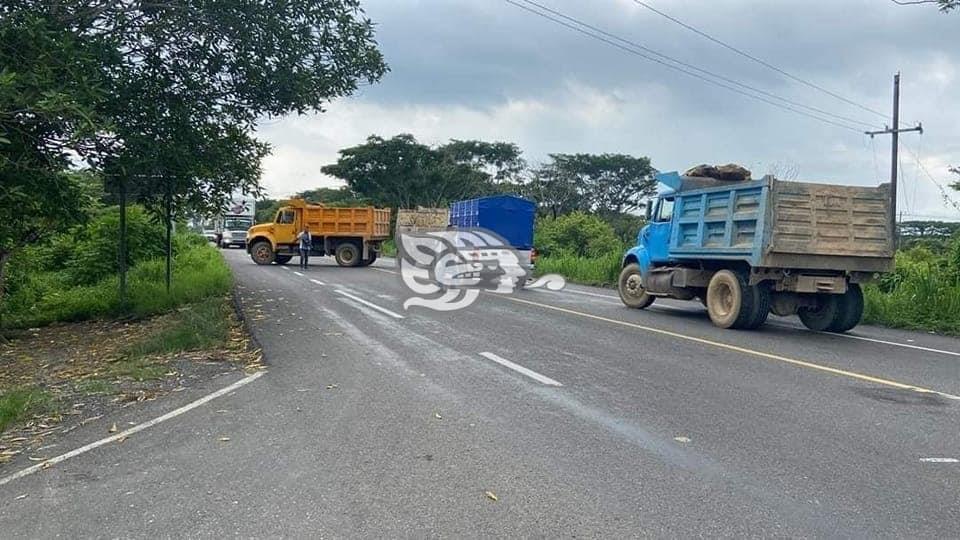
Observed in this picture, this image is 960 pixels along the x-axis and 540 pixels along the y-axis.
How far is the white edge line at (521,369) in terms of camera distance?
7875mm

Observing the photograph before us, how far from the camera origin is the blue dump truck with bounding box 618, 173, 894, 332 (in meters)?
11.9

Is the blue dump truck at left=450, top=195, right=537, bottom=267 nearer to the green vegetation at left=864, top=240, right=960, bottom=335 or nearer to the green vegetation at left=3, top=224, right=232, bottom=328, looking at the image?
the green vegetation at left=3, top=224, right=232, bottom=328

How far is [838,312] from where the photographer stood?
1268cm

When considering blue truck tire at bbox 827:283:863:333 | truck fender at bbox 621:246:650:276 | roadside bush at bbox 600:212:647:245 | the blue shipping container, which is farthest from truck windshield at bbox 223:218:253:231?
blue truck tire at bbox 827:283:863:333

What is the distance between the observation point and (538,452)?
5371 mm

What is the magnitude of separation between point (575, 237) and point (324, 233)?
1144cm

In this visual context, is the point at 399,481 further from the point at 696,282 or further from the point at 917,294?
the point at 917,294

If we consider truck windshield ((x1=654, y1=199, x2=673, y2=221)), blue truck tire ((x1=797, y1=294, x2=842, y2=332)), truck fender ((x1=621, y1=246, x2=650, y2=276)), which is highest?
truck windshield ((x1=654, y1=199, x2=673, y2=221))

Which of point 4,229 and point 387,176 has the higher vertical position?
point 387,176

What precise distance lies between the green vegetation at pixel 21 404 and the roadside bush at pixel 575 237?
2630 cm

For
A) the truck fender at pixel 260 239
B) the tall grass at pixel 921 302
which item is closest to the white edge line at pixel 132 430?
the tall grass at pixel 921 302

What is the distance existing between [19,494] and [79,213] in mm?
8665

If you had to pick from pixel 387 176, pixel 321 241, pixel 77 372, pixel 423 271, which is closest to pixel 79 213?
pixel 77 372

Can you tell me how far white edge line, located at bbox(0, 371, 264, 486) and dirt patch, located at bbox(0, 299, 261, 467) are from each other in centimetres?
19
